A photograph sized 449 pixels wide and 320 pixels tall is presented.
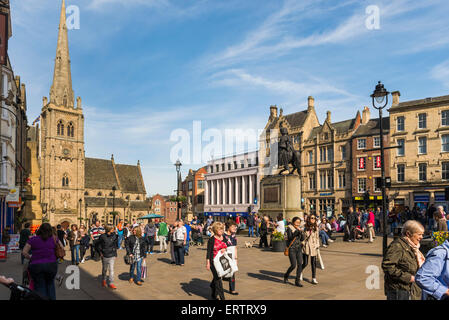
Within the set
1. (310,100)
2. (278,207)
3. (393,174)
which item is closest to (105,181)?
(310,100)

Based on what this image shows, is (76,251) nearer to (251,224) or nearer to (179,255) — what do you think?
(179,255)

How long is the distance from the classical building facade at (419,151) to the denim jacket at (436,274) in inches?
1515

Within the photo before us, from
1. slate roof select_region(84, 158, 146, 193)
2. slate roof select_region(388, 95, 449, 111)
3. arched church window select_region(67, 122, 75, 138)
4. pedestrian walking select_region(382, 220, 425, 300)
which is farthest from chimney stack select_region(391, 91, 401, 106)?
slate roof select_region(84, 158, 146, 193)

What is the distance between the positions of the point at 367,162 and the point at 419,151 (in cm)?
608

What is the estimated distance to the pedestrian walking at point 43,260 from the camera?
724 centimetres

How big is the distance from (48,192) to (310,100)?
2328 inches

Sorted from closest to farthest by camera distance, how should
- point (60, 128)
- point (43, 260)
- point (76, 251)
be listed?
point (43, 260), point (76, 251), point (60, 128)

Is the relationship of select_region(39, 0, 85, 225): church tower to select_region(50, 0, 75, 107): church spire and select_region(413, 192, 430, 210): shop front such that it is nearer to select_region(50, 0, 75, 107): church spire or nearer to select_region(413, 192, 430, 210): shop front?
select_region(50, 0, 75, 107): church spire

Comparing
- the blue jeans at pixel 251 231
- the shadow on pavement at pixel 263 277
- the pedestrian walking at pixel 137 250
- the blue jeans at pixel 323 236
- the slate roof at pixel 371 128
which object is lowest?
the blue jeans at pixel 251 231

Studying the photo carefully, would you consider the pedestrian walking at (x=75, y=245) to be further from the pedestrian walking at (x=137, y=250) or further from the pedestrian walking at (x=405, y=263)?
the pedestrian walking at (x=405, y=263)

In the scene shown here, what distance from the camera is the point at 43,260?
7289mm

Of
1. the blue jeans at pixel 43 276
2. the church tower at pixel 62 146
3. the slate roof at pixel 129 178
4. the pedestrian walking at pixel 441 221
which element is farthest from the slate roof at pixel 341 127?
the slate roof at pixel 129 178

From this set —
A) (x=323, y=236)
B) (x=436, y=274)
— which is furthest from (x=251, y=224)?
(x=436, y=274)
